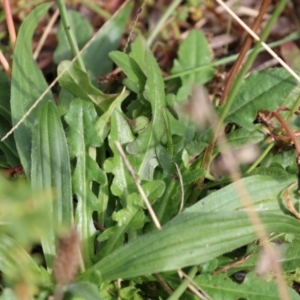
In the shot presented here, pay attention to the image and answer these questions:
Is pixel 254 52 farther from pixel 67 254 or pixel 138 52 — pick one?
pixel 138 52

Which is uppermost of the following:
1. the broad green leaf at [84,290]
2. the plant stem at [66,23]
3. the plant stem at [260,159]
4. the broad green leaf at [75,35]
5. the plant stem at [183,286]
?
the plant stem at [66,23]

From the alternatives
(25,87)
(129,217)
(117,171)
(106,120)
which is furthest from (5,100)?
(129,217)

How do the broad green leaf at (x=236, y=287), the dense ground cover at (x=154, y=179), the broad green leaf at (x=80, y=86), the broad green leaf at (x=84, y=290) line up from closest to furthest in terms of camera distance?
the broad green leaf at (x=84, y=290) < the dense ground cover at (x=154, y=179) < the broad green leaf at (x=236, y=287) < the broad green leaf at (x=80, y=86)

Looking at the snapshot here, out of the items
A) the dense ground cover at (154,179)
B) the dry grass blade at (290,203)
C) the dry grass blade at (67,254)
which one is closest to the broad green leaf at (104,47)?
the dense ground cover at (154,179)

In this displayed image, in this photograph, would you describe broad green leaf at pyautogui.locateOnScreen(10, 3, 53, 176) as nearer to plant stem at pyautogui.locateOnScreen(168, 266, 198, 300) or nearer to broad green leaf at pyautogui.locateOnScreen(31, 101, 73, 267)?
broad green leaf at pyautogui.locateOnScreen(31, 101, 73, 267)

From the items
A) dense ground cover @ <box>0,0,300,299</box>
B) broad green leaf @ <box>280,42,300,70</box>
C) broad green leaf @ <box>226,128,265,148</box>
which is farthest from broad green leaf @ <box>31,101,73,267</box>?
broad green leaf @ <box>280,42,300,70</box>

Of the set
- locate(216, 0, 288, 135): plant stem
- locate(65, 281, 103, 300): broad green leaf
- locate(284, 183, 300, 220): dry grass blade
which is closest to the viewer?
locate(216, 0, 288, 135): plant stem

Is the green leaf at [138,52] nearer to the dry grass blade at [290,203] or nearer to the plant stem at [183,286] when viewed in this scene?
the dry grass blade at [290,203]
